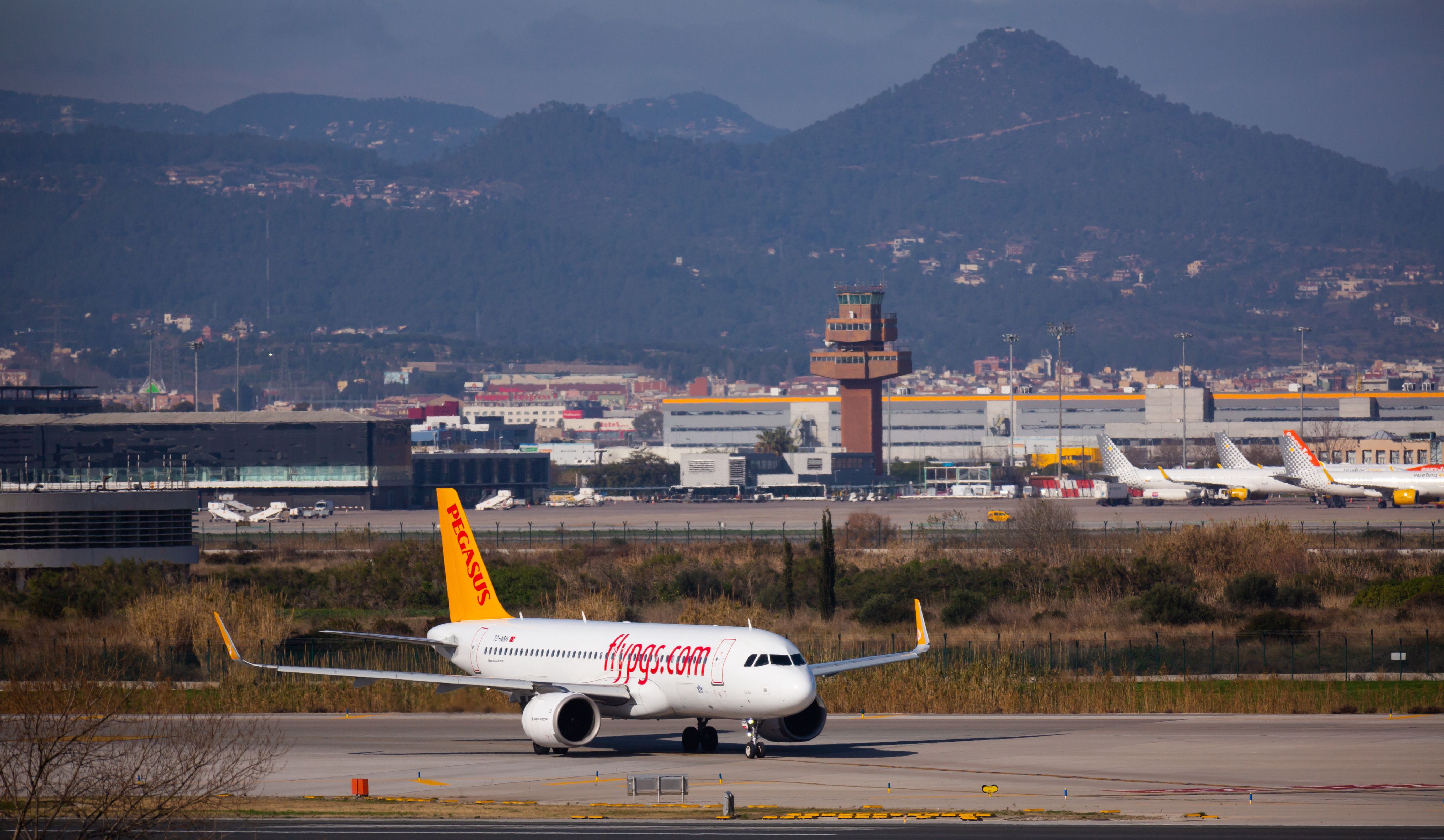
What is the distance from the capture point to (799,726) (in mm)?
35906

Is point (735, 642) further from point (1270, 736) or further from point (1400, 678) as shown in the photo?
point (1400, 678)

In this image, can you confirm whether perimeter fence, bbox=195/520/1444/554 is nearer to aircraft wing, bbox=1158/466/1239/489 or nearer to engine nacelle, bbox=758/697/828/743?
aircraft wing, bbox=1158/466/1239/489

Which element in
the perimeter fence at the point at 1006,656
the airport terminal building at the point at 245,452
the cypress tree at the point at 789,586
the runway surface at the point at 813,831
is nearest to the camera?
the runway surface at the point at 813,831

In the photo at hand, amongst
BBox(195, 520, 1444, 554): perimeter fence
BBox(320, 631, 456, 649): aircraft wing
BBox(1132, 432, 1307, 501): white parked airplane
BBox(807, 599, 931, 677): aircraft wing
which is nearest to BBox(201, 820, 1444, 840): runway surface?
BBox(320, 631, 456, 649): aircraft wing

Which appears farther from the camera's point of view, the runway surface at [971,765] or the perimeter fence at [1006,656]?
the perimeter fence at [1006,656]

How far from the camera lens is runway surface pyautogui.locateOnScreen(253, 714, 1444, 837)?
30.4 meters

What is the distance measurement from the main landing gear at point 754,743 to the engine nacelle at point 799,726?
0.54 ft

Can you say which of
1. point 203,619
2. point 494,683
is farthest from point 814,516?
point 494,683

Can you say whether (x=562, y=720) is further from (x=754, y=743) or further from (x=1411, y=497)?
(x=1411, y=497)

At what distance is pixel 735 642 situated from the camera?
35219 mm

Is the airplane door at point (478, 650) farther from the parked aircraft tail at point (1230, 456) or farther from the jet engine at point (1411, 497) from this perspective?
the parked aircraft tail at point (1230, 456)

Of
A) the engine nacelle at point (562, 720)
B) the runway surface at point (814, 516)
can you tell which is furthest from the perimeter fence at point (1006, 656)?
the runway surface at point (814, 516)

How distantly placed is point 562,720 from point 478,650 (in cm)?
559

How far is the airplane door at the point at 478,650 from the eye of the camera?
4066 cm
